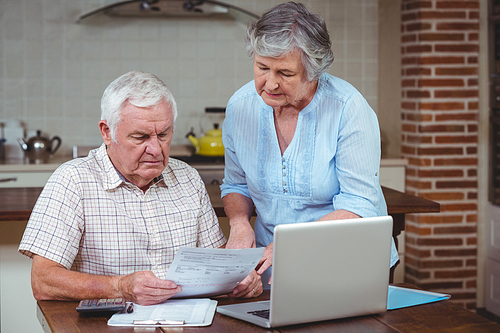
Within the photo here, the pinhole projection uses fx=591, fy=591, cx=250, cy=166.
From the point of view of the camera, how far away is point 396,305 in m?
1.59

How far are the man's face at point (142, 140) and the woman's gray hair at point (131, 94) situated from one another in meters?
0.02

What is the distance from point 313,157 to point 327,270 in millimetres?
549

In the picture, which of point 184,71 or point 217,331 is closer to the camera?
point 217,331

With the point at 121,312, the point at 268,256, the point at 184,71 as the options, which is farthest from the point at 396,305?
the point at 184,71

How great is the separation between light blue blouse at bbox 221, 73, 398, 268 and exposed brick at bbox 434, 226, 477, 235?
193cm

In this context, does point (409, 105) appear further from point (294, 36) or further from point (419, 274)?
point (294, 36)

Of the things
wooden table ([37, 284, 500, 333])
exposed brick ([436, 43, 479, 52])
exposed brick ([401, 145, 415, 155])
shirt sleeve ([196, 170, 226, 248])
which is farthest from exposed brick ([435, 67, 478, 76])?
wooden table ([37, 284, 500, 333])

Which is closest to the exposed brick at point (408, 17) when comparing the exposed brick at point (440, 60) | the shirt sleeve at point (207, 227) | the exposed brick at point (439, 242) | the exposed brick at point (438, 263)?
the exposed brick at point (440, 60)

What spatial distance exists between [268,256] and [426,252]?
2367mm

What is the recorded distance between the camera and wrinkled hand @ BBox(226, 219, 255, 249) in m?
1.82

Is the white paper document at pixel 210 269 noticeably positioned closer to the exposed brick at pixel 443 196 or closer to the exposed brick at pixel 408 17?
the exposed brick at pixel 443 196

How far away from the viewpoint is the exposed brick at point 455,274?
3.79 meters

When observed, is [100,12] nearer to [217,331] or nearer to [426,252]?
[426,252]

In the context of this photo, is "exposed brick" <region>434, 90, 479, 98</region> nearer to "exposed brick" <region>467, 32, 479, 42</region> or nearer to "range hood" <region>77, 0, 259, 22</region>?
"exposed brick" <region>467, 32, 479, 42</region>
